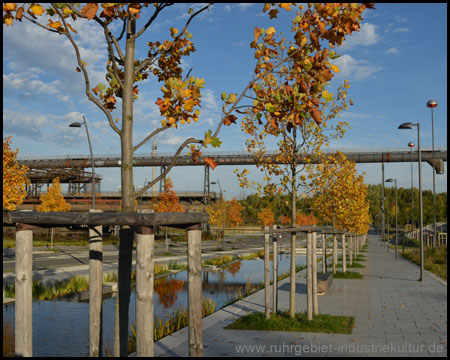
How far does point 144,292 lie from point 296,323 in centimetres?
687

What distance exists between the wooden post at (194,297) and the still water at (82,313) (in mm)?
4530

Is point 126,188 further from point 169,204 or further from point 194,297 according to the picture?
point 169,204

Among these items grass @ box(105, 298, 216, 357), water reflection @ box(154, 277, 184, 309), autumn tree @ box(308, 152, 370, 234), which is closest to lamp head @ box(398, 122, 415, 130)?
autumn tree @ box(308, 152, 370, 234)

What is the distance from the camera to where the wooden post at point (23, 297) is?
13.2 feet

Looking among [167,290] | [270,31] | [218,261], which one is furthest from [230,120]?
[218,261]

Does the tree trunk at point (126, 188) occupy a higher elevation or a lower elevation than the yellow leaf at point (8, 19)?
lower

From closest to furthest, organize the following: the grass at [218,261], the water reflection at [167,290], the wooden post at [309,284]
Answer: the wooden post at [309,284] → the water reflection at [167,290] → the grass at [218,261]

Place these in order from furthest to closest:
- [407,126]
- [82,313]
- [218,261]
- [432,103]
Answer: [218,261], [432,103], [407,126], [82,313]

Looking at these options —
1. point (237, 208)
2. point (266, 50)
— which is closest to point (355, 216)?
point (266, 50)

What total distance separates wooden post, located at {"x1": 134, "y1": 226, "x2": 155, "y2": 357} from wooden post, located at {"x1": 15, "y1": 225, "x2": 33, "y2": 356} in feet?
→ 3.60

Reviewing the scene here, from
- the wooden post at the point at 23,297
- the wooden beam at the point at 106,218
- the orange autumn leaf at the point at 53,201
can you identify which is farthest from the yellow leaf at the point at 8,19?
the orange autumn leaf at the point at 53,201

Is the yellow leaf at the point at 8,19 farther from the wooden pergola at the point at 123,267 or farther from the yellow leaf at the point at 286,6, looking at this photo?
the yellow leaf at the point at 286,6

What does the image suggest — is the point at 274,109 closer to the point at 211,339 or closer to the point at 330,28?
the point at 330,28

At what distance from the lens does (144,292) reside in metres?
3.68
